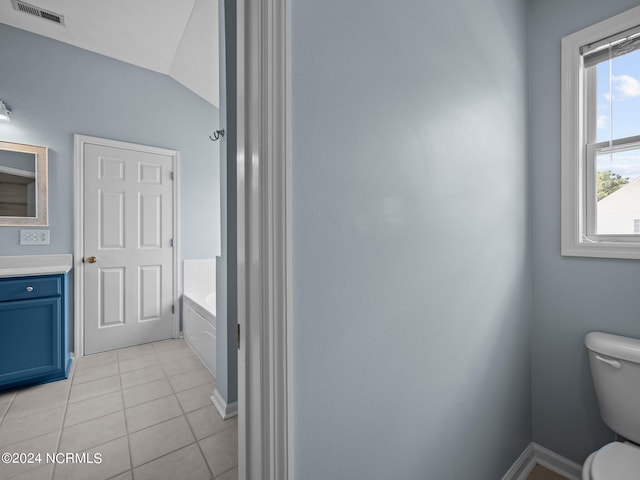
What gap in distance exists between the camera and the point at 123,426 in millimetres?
1738

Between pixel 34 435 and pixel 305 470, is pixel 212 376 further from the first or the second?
pixel 305 470

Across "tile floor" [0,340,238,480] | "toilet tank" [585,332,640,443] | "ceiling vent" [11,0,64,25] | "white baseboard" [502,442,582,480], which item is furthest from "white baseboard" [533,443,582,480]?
"ceiling vent" [11,0,64,25]

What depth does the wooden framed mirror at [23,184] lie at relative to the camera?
2.39m

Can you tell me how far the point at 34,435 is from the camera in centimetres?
166

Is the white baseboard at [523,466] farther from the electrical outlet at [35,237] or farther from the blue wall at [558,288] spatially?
the electrical outlet at [35,237]

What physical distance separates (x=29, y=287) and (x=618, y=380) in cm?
347

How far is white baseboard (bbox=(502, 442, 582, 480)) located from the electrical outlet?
12.0ft

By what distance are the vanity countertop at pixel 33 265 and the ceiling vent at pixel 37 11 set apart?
6.41ft

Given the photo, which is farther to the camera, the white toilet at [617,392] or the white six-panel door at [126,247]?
the white six-panel door at [126,247]

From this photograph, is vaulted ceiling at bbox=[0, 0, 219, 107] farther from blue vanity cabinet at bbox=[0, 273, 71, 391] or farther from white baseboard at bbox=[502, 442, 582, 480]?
white baseboard at bbox=[502, 442, 582, 480]

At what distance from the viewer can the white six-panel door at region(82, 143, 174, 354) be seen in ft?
9.12

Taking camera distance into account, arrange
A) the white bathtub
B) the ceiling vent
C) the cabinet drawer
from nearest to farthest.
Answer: the cabinet drawer
the ceiling vent
the white bathtub

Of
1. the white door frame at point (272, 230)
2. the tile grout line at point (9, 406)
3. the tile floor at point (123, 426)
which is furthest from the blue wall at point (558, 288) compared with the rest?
the tile grout line at point (9, 406)

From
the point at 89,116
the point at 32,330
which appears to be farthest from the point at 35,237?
the point at 89,116
